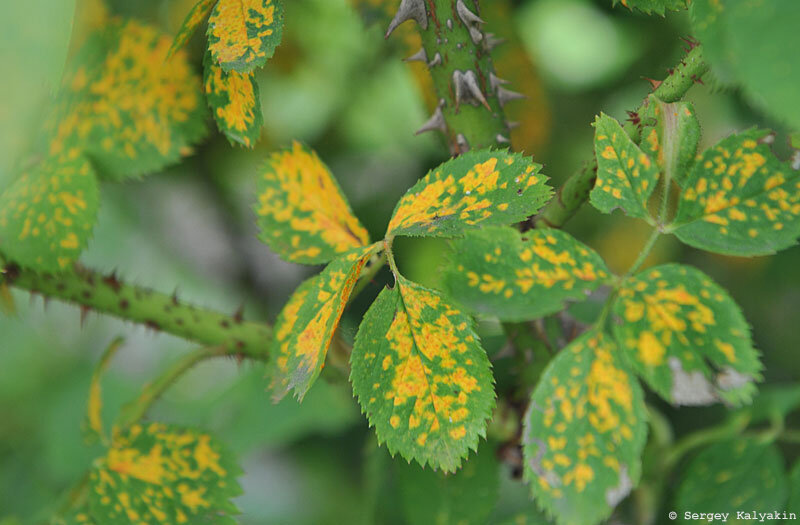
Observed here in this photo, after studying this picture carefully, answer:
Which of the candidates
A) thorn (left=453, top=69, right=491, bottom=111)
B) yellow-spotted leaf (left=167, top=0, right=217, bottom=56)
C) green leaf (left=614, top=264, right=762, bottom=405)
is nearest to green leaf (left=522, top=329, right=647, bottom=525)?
green leaf (left=614, top=264, right=762, bottom=405)

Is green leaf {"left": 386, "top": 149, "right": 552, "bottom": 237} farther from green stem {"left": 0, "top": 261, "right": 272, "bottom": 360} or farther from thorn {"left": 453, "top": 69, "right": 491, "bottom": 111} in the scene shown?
green stem {"left": 0, "top": 261, "right": 272, "bottom": 360}

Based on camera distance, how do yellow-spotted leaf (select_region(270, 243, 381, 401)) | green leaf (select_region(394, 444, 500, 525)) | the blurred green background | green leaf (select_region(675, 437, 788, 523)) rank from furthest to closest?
the blurred green background < green leaf (select_region(394, 444, 500, 525)) < green leaf (select_region(675, 437, 788, 523)) < yellow-spotted leaf (select_region(270, 243, 381, 401))

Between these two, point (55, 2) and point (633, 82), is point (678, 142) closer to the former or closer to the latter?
point (55, 2)

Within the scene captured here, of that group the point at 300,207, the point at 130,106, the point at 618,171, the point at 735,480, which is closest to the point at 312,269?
the point at 130,106

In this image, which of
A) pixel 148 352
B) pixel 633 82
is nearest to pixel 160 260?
pixel 148 352

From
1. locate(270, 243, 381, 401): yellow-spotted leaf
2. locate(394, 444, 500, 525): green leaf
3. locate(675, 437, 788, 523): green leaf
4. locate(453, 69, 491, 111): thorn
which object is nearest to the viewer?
locate(270, 243, 381, 401): yellow-spotted leaf

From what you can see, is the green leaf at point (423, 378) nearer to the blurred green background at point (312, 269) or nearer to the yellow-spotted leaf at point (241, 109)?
the yellow-spotted leaf at point (241, 109)
